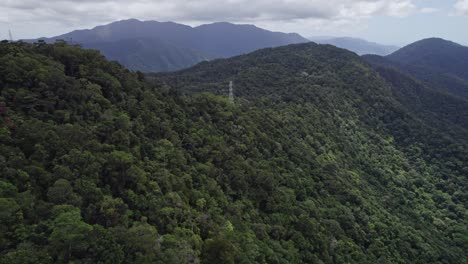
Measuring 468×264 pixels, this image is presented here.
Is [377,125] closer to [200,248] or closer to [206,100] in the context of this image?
[206,100]

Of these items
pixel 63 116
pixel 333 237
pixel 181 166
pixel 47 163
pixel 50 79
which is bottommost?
pixel 333 237

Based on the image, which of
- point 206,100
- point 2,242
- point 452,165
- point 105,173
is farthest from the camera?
point 452,165

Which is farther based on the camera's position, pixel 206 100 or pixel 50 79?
pixel 206 100

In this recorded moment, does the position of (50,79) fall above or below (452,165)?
above

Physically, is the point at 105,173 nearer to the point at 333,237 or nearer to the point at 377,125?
the point at 333,237

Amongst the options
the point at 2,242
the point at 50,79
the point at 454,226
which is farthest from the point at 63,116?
the point at 454,226

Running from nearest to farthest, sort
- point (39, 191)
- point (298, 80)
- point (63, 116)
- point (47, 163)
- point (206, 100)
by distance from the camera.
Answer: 1. point (39, 191)
2. point (47, 163)
3. point (63, 116)
4. point (206, 100)
5. point (298, 80)
